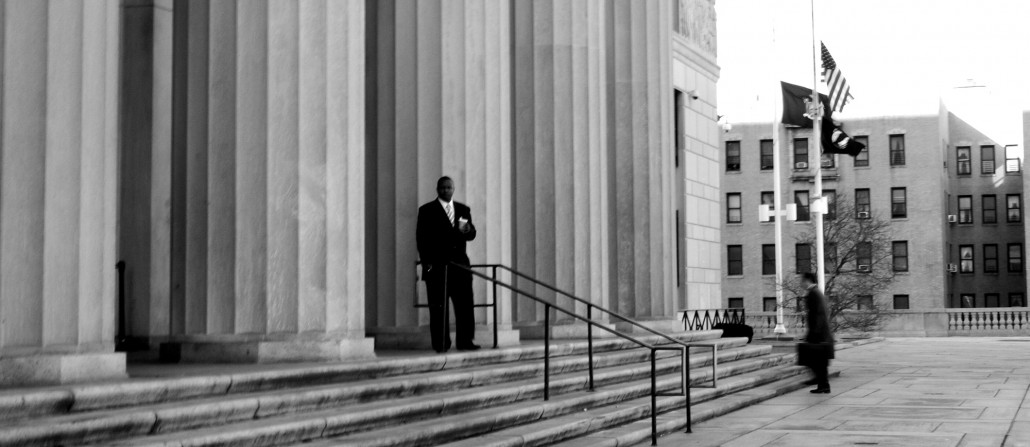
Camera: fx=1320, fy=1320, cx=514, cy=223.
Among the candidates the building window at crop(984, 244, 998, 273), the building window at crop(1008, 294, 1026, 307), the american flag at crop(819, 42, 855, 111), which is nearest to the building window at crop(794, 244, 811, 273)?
the building window at crop(984, 244, 998, 273)

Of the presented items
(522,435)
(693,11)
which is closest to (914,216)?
(693,11)

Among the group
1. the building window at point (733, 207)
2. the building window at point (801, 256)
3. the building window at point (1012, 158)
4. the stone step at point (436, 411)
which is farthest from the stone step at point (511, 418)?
the building window at point (1012, 158)

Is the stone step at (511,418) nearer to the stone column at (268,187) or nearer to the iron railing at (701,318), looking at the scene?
the stone column at (268,187)

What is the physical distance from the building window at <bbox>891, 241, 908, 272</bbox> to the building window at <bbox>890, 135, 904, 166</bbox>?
4.78 meters

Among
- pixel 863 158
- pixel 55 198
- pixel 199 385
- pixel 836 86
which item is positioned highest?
pixel 863 158

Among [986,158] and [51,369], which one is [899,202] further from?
[51,369]

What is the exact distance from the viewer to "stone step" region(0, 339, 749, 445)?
827cm

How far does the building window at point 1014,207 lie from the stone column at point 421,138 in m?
71.1

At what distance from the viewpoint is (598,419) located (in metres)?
13.2

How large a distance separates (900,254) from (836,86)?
37655 mm

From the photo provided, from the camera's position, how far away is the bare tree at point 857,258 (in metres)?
65.9

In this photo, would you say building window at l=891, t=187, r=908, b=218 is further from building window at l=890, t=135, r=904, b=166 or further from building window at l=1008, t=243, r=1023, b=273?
building window at l=1008, t=243, r=1023, b=273

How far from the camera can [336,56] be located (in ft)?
43.2

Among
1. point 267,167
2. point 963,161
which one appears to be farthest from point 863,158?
point 267,167
